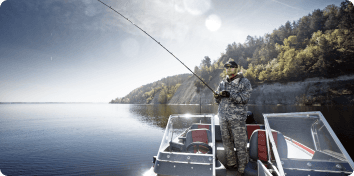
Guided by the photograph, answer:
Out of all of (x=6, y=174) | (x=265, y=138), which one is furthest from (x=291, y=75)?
(x=6, y=174)

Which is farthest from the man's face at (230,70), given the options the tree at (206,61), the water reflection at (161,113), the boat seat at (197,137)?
the tree at (206,61)

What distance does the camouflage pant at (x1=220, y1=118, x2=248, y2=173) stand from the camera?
3.45 metres

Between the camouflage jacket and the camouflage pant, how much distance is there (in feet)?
0.44

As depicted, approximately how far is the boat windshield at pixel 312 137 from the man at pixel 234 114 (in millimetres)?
560

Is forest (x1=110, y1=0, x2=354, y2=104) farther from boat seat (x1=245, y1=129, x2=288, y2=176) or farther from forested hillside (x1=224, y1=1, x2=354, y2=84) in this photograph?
boat seat (x1=245, y1=129, x2=288, y2=176)

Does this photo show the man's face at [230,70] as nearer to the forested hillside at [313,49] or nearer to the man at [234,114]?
the man at [234,114]

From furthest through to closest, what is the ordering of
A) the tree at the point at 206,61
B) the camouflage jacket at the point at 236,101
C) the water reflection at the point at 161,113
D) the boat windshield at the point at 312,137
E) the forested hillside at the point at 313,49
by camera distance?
the tree at the point at 206,61
the forested hillside at the point at 313,49
the water reflection at the point at 161,113
the camouflage jacket at the point at 236,101
the boat windshield at the point at 312,137

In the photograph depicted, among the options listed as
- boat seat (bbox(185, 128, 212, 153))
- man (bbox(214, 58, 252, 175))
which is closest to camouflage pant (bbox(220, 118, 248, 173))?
man (bbox(214, 58, 252, 175))

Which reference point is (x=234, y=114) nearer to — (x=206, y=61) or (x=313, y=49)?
(x=313, y=49)

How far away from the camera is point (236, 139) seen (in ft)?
11.4

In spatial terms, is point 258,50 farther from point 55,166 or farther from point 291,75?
point 55,166

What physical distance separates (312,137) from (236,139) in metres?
1.33

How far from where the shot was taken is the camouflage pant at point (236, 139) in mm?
3449

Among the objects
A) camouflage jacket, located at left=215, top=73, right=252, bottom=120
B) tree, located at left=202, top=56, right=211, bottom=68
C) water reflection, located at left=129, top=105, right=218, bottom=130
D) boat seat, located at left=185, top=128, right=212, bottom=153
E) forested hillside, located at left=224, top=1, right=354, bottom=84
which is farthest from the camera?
tree, located at left=202, top=56, right=211, bottom=68
